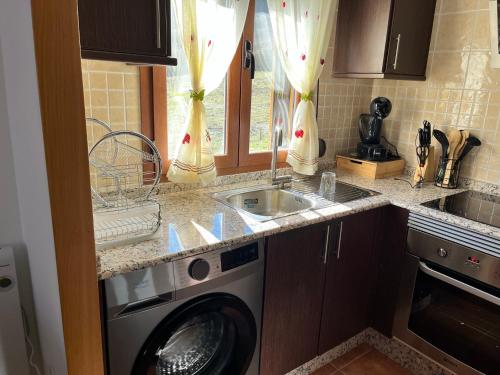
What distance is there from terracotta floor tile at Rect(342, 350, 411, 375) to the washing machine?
0.64m

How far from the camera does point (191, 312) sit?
1.28 m

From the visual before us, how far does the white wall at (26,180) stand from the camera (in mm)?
805

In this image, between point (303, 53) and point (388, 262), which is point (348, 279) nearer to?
point (388, 262)

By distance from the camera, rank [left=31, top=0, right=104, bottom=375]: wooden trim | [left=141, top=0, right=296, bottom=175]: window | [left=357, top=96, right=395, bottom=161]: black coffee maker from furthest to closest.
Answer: [left=357, top=96, right=395, bottom=161]: black coffee maker
[left=141, top=0, right=296, bottom=175]: window
[left=31, top=0, right=104, bottom=375]: wooden trim

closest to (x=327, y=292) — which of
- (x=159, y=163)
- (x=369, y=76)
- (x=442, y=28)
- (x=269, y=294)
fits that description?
(x=269, y=294)

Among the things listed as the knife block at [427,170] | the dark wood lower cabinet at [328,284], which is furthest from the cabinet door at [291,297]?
the knife block at [427,170]

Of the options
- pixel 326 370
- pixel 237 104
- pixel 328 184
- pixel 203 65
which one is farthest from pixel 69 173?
pixel 326 370

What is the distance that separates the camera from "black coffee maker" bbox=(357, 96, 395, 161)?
224 cm

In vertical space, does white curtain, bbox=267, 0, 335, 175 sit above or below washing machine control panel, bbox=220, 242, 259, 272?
above

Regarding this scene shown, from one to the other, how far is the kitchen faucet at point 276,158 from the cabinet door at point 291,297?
459 mm

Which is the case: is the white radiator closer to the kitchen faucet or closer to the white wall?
the white wall

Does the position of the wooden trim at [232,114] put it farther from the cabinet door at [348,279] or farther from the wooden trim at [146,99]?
the cabinet door at [348,279]

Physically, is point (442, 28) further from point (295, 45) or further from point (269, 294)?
point (269, 294)

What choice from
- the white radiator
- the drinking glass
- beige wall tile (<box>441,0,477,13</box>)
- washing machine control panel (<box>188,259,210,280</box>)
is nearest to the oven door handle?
the drinking glass
